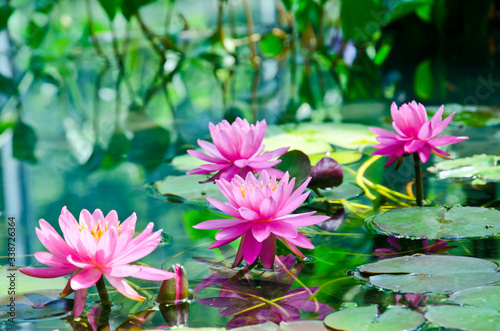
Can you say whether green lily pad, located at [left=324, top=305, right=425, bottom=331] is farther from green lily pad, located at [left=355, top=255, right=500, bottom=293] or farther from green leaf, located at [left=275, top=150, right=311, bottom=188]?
green leaf, located at [left=275, top=150, right=311, bottom=188]

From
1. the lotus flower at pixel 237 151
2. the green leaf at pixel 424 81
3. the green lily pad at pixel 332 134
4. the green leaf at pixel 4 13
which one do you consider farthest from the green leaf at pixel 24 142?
the green leaf at pixel 4 13

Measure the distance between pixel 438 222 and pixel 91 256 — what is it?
0.53m

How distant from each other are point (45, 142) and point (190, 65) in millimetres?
1464

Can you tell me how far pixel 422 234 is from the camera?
33.1 inches

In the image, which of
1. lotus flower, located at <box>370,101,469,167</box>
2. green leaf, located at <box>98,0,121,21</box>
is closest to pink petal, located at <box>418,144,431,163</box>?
lotus flower, located at <box>370,101,469,167</box>

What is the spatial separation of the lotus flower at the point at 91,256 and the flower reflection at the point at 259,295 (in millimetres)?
81

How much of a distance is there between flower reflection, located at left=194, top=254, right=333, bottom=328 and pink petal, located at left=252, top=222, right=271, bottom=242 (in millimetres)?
67

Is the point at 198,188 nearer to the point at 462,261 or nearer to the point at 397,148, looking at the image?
the point at 397,148

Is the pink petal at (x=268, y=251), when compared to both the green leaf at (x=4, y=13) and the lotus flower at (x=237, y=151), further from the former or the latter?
the green leaf at (x=4, y=13)

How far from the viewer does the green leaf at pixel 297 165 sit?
0.97 m

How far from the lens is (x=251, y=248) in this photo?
0.73m

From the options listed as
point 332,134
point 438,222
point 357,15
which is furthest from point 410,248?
point 357,15

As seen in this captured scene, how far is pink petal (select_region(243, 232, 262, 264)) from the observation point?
28.6 inches

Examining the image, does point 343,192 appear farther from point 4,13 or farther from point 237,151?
point 4,13
